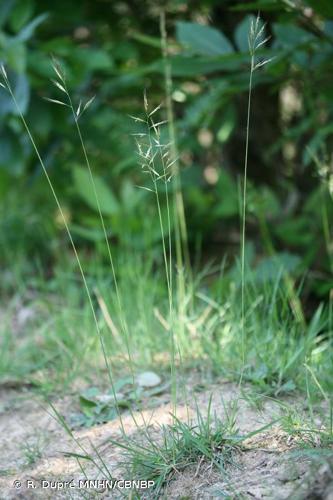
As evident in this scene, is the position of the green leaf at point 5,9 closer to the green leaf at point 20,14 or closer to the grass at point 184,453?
the green leaf at point 20,14

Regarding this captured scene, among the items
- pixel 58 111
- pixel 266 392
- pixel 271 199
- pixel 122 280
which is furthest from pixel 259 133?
pixel 266 392

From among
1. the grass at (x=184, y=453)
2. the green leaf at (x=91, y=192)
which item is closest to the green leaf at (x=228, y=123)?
the green leaf at (x=91, y=192)

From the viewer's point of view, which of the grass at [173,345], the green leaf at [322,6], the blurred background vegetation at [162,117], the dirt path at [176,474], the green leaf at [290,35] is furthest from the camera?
the blurred background vegetation at [162,117]

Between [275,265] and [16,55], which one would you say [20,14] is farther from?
[275,265]

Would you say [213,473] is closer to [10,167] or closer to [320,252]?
[320,252]

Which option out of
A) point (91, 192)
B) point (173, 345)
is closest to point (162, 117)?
point (91, 192)

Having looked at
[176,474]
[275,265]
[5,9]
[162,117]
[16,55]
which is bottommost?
[275,265]
